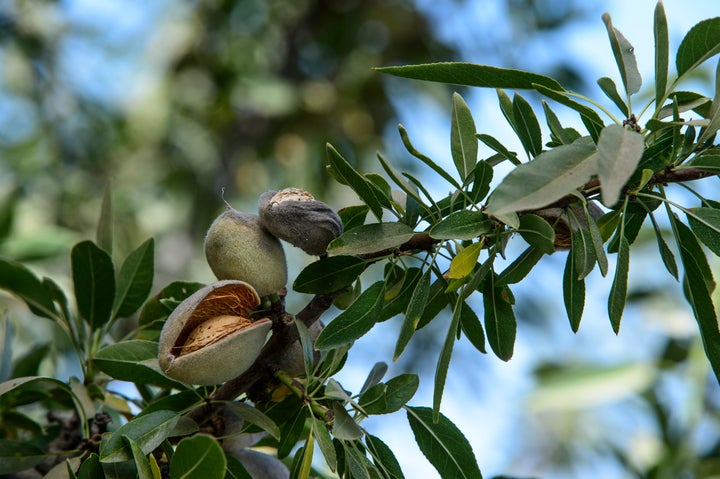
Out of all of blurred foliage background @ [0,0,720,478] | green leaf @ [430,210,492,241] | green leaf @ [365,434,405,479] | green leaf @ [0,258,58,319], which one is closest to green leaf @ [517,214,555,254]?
green leaf @ [430,210,492,241]

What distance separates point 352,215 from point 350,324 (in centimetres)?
15

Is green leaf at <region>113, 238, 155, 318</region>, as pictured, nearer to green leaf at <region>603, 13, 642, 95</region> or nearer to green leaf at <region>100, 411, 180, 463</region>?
green leaf at <region>100, 411, 180, 463</region>

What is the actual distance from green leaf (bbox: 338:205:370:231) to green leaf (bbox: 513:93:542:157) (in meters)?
0.17

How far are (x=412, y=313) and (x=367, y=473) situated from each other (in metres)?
0.14

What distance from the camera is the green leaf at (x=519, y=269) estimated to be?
2.36 ft

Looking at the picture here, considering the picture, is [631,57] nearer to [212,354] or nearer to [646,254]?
[212,354]

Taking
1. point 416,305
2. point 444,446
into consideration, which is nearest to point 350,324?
point 416,305

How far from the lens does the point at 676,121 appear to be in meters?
0.64

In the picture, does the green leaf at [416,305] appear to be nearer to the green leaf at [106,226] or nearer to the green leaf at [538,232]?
the green leaf at [538,232]

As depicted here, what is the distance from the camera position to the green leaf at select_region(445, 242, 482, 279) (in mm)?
666

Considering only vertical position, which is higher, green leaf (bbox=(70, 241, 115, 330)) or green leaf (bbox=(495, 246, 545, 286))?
green leaf (bbox=(495, 246, 545, 286))

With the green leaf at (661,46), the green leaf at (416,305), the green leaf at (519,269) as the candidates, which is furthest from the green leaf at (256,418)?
the green leaf at (661,46)

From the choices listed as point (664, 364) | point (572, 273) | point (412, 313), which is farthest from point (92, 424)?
point (664, 364)

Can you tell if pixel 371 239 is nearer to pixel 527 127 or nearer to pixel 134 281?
pixel 527 127
